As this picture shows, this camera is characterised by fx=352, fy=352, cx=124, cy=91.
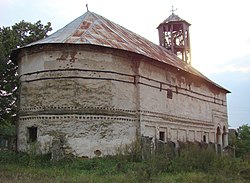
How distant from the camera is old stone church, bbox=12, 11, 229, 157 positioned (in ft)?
52.3

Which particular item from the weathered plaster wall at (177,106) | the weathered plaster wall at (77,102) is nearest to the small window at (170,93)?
the weathered plaster wall at (177,106)

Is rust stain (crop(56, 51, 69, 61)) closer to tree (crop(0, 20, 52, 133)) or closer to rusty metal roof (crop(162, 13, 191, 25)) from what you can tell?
tree (crop(0, 20, 52, 133))

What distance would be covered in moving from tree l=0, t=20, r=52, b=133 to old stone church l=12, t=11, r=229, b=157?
741mm

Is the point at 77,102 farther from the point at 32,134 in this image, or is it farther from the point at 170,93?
the point at 170,93

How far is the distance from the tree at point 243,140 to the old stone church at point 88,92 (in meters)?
11.0

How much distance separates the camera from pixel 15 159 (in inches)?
620

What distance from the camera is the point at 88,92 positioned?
53.4 feet

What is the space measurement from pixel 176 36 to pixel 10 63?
16795mm

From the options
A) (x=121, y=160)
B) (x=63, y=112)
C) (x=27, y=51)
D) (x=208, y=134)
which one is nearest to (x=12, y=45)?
(x=27, y=51)

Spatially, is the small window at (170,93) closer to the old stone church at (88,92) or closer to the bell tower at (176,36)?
the old stone church at (88,92)

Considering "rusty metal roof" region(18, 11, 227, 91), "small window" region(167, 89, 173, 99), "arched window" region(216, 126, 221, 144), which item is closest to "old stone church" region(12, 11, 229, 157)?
"rusty metal roof" region(18, 11, 227, 91)

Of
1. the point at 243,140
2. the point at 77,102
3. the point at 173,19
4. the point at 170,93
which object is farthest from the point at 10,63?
the point at 243,140

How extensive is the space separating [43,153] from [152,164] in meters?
5.65

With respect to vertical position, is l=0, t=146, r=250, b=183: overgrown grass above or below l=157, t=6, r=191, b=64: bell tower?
below
